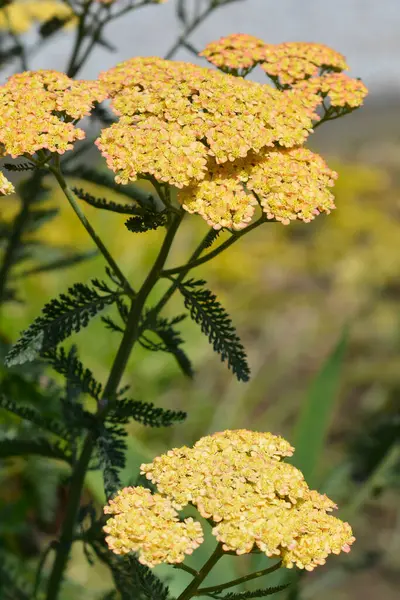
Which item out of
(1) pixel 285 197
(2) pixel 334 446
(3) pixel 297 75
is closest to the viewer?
(1) pixel 285 197

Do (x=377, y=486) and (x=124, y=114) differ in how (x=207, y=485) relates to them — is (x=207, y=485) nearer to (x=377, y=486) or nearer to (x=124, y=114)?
(x=124, y=114)

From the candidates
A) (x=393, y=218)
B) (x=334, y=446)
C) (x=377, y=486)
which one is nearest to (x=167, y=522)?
(x=377, y=486)

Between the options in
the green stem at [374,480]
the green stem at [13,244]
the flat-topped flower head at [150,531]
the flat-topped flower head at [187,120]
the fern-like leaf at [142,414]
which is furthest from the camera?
the green stem at [374,480]

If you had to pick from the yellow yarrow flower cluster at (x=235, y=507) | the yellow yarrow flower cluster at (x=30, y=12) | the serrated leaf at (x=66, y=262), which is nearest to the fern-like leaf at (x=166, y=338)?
the yellow yarrow flower cluster at (x=235, y=507)

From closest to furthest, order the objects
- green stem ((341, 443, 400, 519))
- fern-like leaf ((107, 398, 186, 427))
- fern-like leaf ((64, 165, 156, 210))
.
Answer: fern-like leaf ((107, 398, 186, 427)) < fern-like leaf ((64, 165, 156, 210)) < green stem ((341, 443, 400, 519))

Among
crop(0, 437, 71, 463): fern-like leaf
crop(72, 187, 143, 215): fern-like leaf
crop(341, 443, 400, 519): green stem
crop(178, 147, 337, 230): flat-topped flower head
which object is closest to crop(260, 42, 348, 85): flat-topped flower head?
crop(178, 147, 337, 230): flat-topped flower head

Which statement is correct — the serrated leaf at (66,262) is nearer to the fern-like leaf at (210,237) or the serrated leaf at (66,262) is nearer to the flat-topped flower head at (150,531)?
the fern-like leaf at (210,237)

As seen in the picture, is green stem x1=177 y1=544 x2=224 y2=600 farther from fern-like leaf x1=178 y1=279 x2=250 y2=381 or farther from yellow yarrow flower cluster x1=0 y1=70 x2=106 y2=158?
yellow yarrow flower cluster x1=0 y1=70 x2=106 y2=158
